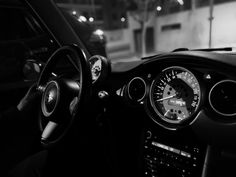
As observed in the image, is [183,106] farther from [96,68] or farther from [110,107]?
[96,68]

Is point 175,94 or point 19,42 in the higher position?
point 19,42

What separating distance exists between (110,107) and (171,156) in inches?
24.7

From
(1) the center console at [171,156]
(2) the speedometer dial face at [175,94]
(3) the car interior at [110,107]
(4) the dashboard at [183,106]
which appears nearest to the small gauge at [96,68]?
(3) the car interior at [110,107]

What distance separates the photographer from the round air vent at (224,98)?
52.2 inches

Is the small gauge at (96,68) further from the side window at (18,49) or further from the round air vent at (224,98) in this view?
the round air vent at (224,98)

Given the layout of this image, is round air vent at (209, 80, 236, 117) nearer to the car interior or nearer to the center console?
the car interior

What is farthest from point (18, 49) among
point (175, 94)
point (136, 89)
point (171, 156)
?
point (171, 156)

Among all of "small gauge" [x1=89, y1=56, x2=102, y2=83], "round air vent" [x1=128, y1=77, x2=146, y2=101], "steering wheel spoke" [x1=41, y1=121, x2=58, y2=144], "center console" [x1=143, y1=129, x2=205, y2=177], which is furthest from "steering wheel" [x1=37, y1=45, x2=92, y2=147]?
"center console" [x1=143, y1=129, x2=205, y2=177]

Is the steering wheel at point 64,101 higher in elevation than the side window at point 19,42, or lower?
lower

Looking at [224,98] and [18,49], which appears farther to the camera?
[18,49]

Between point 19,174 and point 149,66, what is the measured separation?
1402 millimetres

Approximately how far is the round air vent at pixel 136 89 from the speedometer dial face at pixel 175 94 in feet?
0.40

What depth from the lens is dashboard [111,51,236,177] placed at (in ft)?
4.40

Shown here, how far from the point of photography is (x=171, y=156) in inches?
62.8
